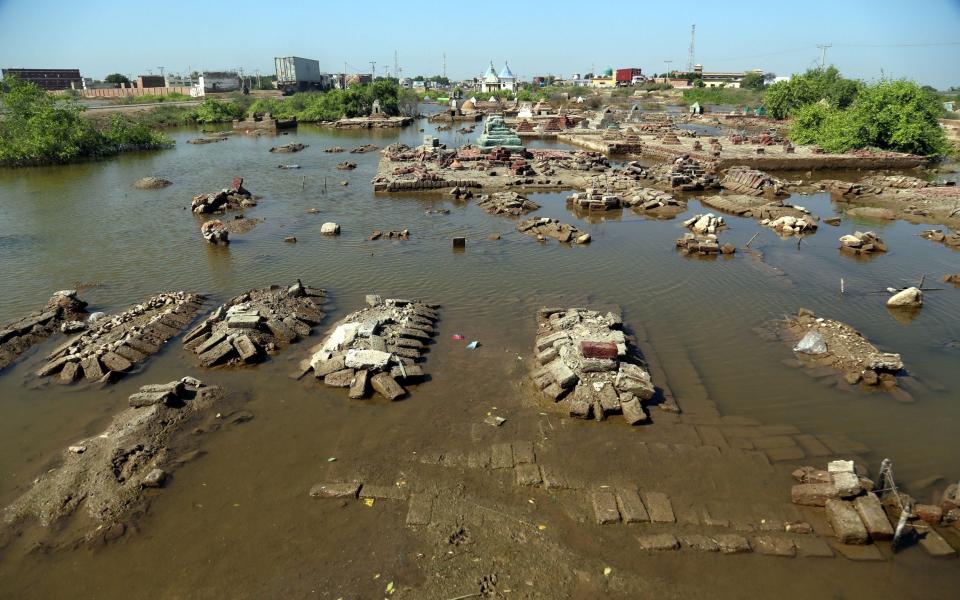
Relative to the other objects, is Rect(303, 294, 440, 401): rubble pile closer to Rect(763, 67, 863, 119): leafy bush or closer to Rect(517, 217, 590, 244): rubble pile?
Rect(517, 217, 590, 244): rubble pile

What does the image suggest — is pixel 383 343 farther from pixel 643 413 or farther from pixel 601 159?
pixel 601 159

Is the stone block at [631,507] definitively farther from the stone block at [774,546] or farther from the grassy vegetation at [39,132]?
the grassy vegetation at [39,132]

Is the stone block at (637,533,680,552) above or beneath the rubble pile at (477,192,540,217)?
beneath

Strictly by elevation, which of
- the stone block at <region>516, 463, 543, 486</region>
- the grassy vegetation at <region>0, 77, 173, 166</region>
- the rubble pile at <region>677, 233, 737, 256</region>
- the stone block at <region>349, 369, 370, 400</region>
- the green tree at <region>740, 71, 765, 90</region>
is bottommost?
the stone block at <region>516, 463, 543, 486</region>

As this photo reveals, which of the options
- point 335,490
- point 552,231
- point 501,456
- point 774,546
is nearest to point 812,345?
point 774,546

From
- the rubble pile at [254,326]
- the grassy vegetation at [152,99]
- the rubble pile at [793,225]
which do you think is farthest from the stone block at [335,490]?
the grassy vegetation at [152,99]

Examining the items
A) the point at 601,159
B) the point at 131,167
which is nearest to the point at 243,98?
the point at 131,167

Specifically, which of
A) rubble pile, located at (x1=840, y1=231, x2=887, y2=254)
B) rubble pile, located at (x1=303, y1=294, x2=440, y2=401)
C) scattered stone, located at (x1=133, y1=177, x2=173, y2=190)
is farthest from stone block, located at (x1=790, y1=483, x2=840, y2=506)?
scattered stone, located at (x1=133, y1=177, x2=173, y2=190)
